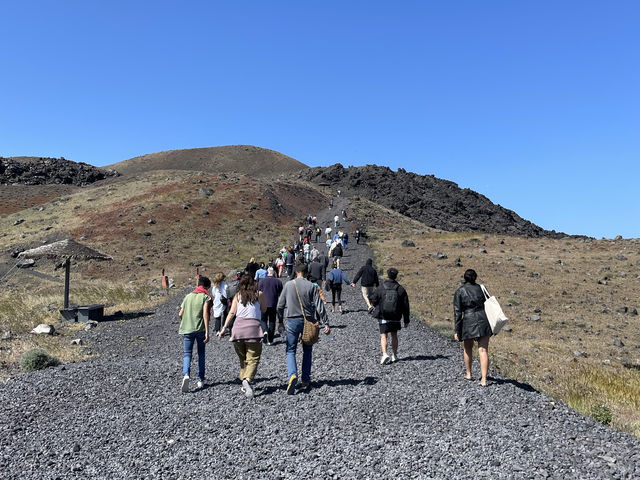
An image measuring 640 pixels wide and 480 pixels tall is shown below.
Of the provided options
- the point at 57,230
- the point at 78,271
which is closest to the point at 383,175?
the point at 57,230

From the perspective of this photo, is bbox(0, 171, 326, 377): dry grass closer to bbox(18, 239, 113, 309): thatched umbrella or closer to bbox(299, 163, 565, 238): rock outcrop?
bbox(18, 239, 113, 309): thatched umbrella

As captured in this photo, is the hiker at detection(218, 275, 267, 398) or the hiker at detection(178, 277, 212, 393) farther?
the hiker at detection(178, 277, 212, 393)

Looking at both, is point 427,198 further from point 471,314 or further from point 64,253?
point 471,314

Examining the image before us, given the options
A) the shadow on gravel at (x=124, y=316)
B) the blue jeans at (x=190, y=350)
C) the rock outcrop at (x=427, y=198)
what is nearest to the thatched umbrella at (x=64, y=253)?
the shadow on gravel at (x=124, y=316)

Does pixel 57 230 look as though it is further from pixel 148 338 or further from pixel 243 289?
pixel 243 289

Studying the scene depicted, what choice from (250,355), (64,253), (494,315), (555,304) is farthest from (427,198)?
(250,355)

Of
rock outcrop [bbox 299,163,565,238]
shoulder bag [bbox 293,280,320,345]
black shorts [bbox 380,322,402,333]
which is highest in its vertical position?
rock outcrop [bbox 299,163,565,238]

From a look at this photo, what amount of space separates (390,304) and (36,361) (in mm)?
8294

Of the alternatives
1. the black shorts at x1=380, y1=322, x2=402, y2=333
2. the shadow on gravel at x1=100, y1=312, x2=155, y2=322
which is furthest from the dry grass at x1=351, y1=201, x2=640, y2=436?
the shadow on gravel at x1=100, y1=312, x2=155, y2=322

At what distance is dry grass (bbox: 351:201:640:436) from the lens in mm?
11016

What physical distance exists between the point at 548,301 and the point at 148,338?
17979 mm

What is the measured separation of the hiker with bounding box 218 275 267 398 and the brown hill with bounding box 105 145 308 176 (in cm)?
12313

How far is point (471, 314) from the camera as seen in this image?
7988mm

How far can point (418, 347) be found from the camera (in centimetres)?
1184
